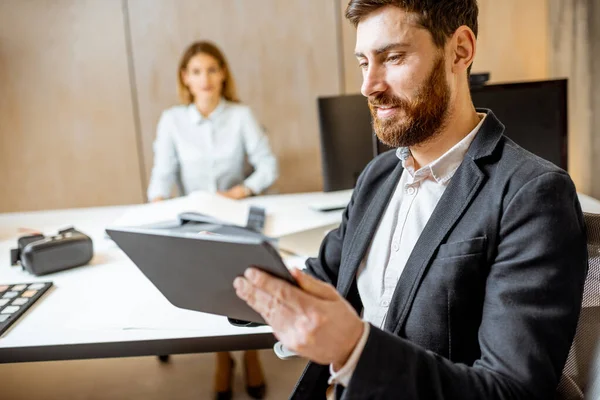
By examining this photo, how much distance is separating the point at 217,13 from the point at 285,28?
0.43 meters

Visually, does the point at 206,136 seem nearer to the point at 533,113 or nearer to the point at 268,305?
the point at 533,113

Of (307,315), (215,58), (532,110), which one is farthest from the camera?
(215,58)

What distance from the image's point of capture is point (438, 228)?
995mm

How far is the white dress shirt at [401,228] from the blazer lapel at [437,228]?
0.07m

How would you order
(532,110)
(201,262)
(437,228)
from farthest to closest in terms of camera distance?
(532,110) → (437,228) → (201,262)

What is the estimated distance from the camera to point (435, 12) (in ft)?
3.39

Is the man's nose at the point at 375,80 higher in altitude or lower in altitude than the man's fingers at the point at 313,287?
higher

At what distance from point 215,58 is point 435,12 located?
2.23m

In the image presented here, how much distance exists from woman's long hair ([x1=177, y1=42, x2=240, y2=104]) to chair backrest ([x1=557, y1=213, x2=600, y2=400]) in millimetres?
2484

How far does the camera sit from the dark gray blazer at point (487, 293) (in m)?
0.81

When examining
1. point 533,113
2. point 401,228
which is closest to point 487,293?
point 401,228

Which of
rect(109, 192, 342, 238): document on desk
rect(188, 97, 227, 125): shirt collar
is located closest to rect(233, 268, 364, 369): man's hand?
rect(109, 192, 342, 238): document on desk

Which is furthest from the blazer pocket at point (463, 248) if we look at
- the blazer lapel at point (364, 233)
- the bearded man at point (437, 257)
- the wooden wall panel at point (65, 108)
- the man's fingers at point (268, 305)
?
the wooden wall panel at point (65, 108)

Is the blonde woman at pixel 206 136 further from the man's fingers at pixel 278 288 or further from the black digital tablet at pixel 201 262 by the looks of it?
the man's fingers at pixel 278 288
